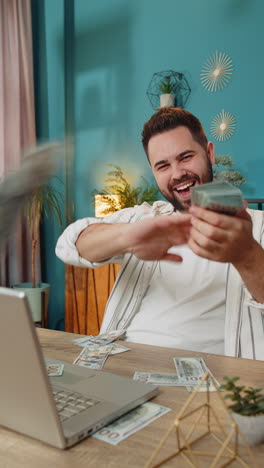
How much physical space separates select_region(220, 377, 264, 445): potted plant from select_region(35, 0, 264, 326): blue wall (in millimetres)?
2332

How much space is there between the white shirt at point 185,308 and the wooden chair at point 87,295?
1.17 meters

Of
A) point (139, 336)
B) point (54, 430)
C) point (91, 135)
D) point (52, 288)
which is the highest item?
point (91, 135)

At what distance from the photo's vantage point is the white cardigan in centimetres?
134

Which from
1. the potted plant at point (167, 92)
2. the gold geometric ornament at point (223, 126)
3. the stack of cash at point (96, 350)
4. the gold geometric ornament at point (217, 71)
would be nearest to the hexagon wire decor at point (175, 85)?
the potted plant at point (167, 92)

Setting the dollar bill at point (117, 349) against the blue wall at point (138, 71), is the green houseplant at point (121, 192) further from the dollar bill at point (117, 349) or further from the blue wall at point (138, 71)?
the dollar bill at point (117, 349)

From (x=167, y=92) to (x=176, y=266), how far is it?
182 cm

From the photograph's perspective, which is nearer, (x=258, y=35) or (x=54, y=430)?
(x=54, y=430)

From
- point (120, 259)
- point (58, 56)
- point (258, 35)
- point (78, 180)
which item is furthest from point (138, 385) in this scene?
point (58, 56)

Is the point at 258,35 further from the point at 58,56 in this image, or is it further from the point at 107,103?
the point at 58,56

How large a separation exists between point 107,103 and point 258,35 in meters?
1.20

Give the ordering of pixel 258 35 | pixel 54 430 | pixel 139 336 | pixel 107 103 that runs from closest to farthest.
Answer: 1. pixel 54 430
2. pixel 139 336
3. pixel 258 35
4. pixel 107 103

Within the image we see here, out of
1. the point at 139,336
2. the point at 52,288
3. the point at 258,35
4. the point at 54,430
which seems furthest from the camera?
the point at 52,288

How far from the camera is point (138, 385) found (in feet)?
2.70

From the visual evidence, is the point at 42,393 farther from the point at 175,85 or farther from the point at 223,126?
the point at 175,85
